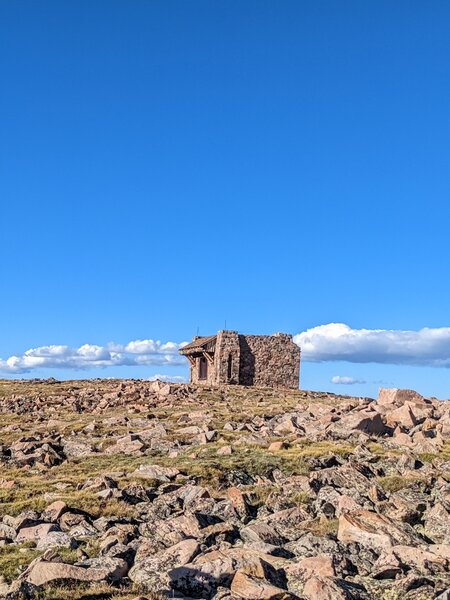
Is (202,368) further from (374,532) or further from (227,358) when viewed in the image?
(374,532)

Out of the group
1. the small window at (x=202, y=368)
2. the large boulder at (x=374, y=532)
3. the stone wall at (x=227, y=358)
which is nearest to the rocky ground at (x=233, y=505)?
the large boulder at (x=374, y=532)

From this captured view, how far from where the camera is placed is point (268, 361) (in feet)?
181

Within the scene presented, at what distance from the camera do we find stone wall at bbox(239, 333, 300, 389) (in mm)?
54656

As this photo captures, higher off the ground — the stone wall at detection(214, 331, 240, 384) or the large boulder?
the stone wall at detection(214, 331, 240, 384)

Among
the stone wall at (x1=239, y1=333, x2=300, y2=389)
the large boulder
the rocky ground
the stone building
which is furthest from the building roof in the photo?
the large boulder

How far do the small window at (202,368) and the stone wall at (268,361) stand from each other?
479cm

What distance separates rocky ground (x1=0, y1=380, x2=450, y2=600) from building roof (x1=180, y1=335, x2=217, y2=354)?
2208cm

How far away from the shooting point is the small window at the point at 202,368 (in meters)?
58.1

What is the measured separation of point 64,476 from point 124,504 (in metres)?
5.16

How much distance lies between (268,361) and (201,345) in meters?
5.92

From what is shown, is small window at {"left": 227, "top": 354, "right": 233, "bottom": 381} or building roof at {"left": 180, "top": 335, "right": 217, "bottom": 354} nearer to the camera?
small window at {"left": 227, "top": 354, "right": 233, "bottom": 381}

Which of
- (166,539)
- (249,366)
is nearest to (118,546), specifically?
(166,539)

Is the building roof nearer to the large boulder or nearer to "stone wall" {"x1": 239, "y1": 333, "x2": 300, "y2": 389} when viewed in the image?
"stone wall" {"x1": 239, "y1": 333, "x2": 300, "y2": 389}

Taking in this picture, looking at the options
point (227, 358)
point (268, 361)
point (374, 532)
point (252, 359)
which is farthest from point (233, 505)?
point (268, 361)
